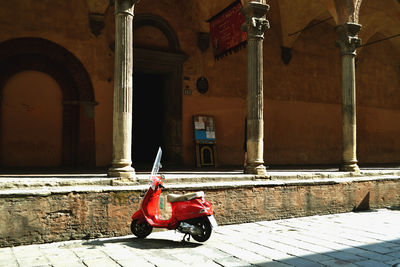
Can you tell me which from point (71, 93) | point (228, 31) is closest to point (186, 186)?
point (228, 31)

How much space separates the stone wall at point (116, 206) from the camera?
5.14m

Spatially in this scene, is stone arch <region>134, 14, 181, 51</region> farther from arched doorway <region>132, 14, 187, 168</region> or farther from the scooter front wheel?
the scooter front wheel

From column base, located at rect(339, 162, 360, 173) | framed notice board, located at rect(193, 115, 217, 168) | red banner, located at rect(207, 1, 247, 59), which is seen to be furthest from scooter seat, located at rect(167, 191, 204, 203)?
framed notice board, located at rect(193, 115, 217, 168)

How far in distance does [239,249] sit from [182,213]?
0.89 meters

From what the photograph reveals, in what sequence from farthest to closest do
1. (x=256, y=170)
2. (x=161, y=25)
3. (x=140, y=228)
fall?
(x=161, y=25) → (x=256, y=170) → (x=140, y=228)

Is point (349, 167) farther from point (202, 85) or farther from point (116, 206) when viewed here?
point (116, 206)

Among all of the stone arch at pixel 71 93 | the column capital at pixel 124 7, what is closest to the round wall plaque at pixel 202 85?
the stone arch at pixel 71 93

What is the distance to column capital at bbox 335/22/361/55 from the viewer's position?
29.7 feet

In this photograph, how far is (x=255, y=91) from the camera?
755cm

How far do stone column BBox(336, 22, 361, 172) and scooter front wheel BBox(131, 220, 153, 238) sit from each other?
5.15 metres

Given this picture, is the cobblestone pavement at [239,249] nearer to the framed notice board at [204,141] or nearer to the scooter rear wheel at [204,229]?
the scooter rear wheel at [204,229]

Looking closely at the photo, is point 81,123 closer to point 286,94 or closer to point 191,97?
point 191,97

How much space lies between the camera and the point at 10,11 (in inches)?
358

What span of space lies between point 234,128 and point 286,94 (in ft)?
7.99
